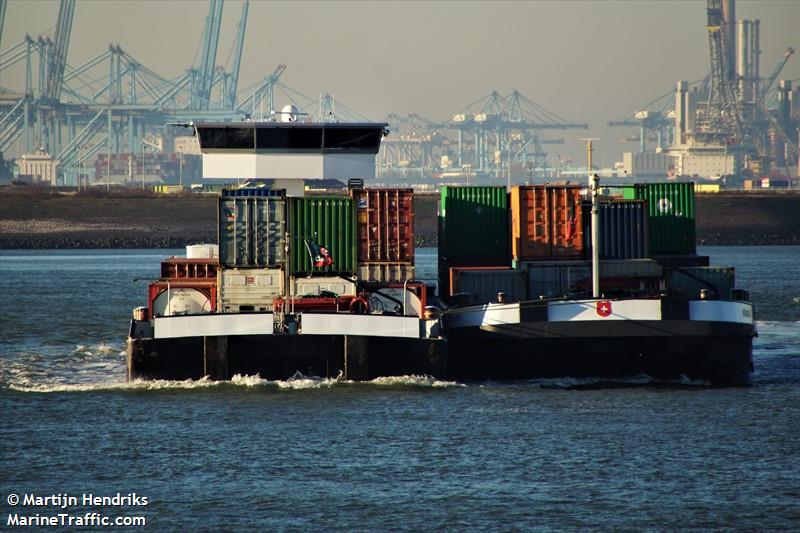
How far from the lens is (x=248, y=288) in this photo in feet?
125

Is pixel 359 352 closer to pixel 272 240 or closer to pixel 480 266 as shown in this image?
pixel 272 240

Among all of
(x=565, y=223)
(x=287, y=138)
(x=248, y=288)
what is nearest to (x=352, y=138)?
(x=287, y=138)

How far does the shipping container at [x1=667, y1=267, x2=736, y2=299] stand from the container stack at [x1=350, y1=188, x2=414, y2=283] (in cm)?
874

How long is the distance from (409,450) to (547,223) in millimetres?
14320

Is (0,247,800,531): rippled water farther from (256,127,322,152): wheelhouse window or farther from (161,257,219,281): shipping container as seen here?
(256,127,322,152): wheelhouse window

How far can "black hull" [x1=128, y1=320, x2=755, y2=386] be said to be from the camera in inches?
1396

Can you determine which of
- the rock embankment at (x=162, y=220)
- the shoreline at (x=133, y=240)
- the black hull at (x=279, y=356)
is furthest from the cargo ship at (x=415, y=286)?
the rock embankment at (x=162, y=220)

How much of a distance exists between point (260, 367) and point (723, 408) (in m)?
12.1

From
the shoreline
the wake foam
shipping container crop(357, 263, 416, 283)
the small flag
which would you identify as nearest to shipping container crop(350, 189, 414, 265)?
shipping container crop(357, 263, 416, 283)

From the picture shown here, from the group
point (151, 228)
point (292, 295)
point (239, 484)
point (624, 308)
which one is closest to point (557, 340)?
point (624, 308)

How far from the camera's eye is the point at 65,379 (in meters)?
40.4

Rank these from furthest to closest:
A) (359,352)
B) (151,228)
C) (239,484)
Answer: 1. (151,228)
2. (359,352)
3. (239,484)

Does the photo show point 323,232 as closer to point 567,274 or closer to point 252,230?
point 252,230

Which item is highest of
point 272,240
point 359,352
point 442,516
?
point 272,240
